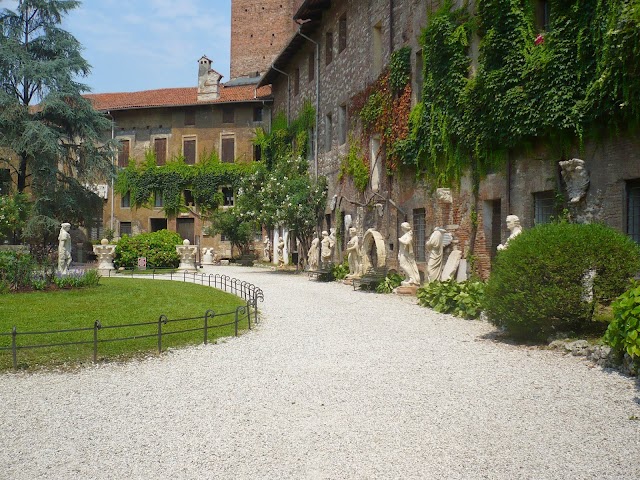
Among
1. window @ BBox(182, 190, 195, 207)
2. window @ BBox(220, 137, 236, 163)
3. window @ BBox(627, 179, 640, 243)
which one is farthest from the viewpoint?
window @ BBox(182, 190, 195, 207)

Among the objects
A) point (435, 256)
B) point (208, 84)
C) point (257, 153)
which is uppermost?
point (208, 84)

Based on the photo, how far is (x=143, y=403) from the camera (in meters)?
5.73

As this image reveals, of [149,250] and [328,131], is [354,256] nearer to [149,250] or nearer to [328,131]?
[328,131]

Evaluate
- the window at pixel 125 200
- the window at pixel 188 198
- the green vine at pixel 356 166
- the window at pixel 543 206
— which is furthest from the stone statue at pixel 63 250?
the window at pixel 125 200

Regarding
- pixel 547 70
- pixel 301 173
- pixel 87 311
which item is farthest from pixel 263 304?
pixel 301 173

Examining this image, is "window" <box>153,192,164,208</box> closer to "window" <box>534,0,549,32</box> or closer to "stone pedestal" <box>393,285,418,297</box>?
"stone pedestal" <box>393,285,418,297</box>

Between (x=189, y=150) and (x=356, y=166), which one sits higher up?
(x=189, y=150)

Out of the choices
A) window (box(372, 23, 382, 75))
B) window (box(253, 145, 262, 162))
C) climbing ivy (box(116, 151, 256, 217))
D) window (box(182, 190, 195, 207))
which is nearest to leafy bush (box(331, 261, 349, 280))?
window (box(372, 23, 382, 75))

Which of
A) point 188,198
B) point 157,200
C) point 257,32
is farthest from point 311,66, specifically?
point 257,32

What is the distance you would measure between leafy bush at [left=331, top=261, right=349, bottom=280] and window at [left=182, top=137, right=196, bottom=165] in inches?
790

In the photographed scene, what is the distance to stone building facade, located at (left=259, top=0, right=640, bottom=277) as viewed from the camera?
1050cm

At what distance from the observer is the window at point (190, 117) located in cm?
3772

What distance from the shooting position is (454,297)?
38.9 feet

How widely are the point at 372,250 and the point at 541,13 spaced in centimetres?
926
